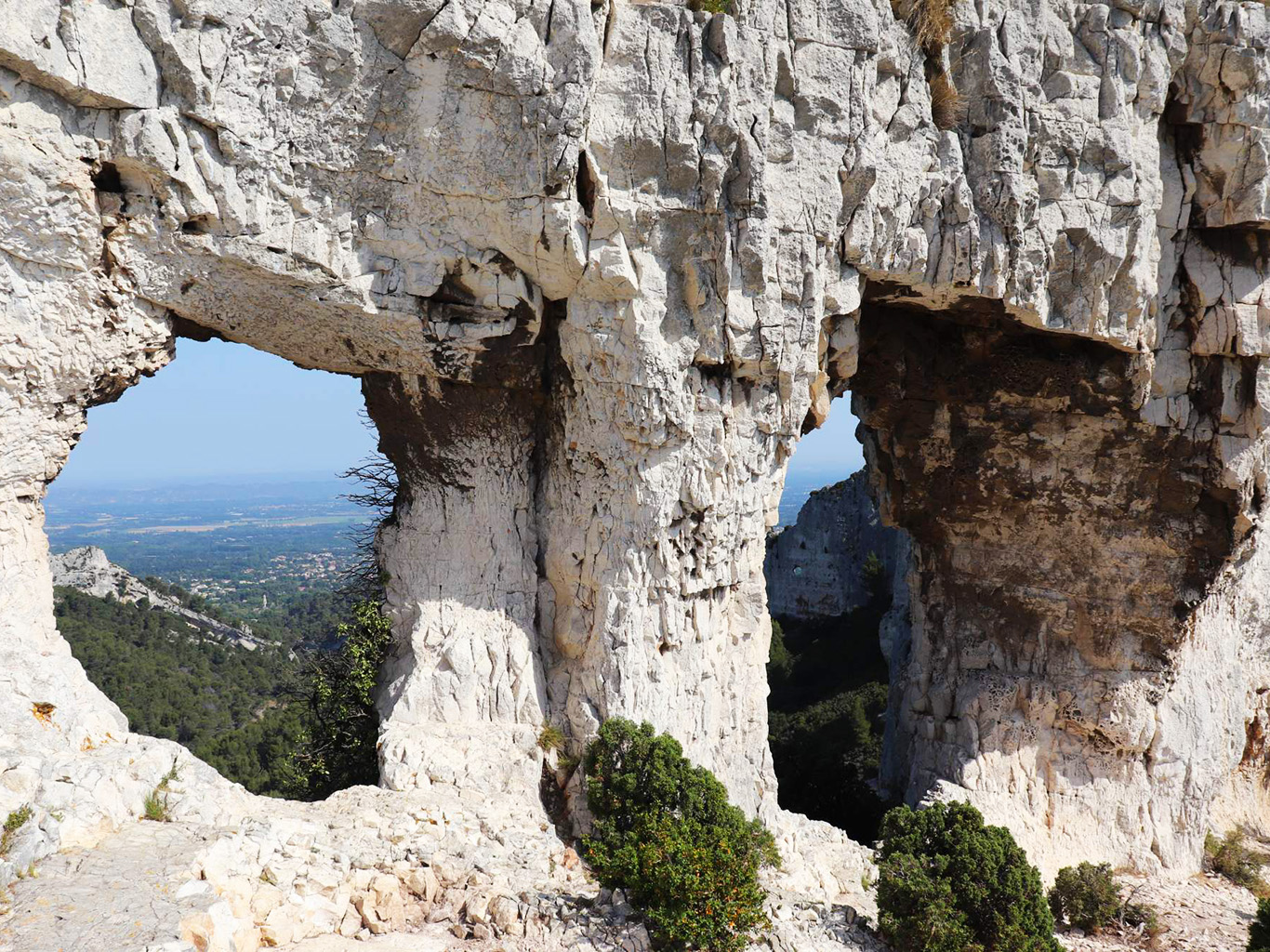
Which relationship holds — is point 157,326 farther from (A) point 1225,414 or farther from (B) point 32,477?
(A) point 1225,414

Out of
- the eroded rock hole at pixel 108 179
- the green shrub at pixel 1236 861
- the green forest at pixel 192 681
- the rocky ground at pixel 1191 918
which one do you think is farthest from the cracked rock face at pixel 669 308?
the green forest at pixel 192 681

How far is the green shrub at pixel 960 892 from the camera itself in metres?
10.9

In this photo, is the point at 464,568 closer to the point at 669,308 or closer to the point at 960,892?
the point at 669,308

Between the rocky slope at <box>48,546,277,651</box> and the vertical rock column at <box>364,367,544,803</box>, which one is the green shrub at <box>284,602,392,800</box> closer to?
the vertical rock column at <box>364,367,544,803</box>

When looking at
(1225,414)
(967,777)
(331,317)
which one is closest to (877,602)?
(967,777)

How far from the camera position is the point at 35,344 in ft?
30.1

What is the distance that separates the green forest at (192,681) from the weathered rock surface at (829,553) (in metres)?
18.7

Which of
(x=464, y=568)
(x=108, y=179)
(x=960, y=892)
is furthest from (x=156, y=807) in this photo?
(x=960, y=892)

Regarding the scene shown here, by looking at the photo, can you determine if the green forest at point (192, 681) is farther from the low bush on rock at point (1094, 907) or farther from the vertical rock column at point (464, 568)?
the low bush on rock at point (1094, 907)

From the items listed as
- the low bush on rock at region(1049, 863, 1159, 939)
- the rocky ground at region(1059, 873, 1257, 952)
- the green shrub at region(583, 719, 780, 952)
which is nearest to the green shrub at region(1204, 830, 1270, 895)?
the rocky ground at region(1059, 873, 1257, 952)

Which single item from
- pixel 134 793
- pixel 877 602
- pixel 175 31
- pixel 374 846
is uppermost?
pixel 175 31

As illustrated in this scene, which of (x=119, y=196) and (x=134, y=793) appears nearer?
(x=134, y=793)

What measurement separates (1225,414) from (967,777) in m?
7.97

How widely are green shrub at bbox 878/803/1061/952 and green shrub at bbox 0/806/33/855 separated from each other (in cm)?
921
